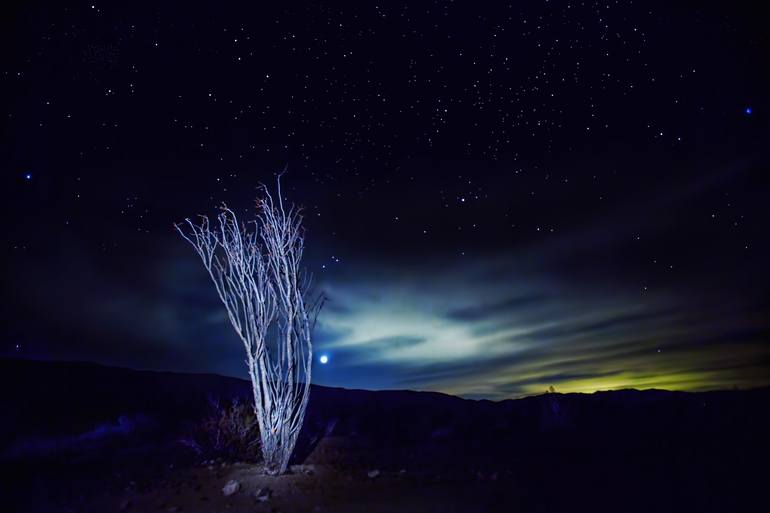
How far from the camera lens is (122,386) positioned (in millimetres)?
27156

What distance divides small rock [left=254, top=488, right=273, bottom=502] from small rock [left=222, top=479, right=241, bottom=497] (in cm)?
27

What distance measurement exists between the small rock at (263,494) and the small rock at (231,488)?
27 centimetres

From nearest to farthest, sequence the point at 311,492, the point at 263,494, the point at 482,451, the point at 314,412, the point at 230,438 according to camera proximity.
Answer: the point at 263,494 < the point at 311,492 < the point at 230,438 < the point at 482,451 < the point at 314,412

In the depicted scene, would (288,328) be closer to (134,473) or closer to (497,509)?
(134,473)

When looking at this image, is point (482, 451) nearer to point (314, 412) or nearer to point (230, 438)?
point (230, 438)

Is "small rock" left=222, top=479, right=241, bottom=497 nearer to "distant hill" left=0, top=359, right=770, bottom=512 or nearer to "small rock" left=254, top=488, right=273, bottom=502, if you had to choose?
"small rock" left=254, top=488, right=273, bottom=502

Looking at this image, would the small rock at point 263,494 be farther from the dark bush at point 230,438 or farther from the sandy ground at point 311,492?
the dark bush at point 230,438

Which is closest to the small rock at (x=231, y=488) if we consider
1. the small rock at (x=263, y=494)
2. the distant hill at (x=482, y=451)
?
the small rock at (x=263, y=494)

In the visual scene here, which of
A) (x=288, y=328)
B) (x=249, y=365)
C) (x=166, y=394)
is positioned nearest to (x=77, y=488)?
(x=249, y=365)

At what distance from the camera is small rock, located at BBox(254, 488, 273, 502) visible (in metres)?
5.98

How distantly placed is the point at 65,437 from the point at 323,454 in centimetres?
973

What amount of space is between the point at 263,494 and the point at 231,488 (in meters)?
0.45

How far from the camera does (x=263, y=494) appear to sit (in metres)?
6.12

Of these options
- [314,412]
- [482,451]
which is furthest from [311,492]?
[314,412]
